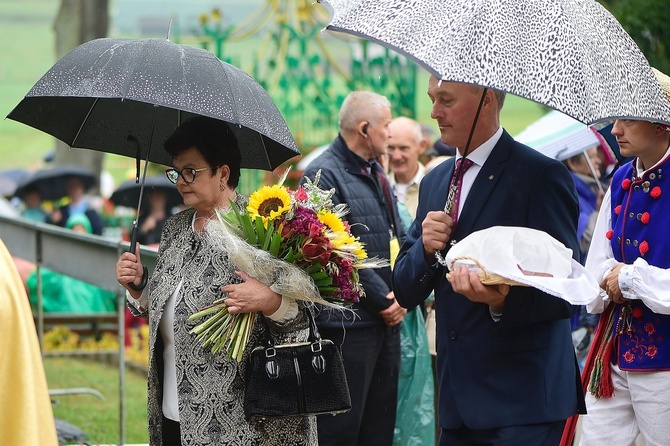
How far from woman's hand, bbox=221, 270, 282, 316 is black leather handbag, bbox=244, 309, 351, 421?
0.19m

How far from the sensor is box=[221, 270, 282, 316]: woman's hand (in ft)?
13.5

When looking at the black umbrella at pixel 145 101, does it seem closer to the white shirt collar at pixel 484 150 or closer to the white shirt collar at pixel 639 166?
the white shirt collar at pixel 484 150

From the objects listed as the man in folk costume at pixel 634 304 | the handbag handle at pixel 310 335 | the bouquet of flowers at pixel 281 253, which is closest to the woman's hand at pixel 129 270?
the bouquet of flowers at pixel 281 253

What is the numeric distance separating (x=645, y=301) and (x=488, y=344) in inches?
34.7

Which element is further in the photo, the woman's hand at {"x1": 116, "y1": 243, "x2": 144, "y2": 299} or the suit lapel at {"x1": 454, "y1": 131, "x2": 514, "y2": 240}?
the woman's hand at {"x1": 116, "y1": 243, "x2": 144, "y2": 299}

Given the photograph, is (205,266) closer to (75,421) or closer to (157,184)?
(75,421)

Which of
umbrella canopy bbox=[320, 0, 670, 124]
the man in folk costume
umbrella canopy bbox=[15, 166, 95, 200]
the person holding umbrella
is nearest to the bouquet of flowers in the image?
umbrella canopy bbox=[320, 0, 670, 124]

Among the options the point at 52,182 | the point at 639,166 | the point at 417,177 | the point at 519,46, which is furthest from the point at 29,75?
the point at 519,46

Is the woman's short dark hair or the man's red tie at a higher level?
the woman's short dark hair

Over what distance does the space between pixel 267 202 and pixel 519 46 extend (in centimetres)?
116

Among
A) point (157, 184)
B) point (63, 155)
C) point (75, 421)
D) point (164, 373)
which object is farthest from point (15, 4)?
point (164, 373)

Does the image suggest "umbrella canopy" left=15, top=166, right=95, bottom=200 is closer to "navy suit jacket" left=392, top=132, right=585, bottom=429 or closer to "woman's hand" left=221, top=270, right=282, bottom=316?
"woman's hand" left=221, top=270, right=282, bottom=316

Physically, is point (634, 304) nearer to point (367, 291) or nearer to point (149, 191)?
point (367, 291)

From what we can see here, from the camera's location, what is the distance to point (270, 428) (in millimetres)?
4309
